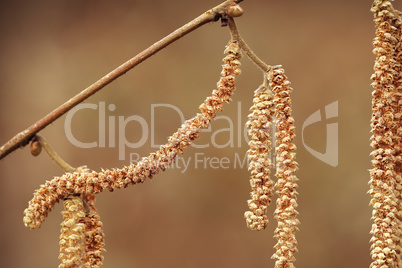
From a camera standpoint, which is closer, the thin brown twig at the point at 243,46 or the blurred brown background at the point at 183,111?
the thin brown twig at the point at 243,46

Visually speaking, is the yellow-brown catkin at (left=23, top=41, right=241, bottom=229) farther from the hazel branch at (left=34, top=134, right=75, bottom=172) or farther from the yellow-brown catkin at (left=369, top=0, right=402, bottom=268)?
the yellow-brown catkin at (left=369, top=0, right=402, bottom=268)

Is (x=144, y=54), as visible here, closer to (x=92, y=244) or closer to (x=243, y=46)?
(x=243, y=46)

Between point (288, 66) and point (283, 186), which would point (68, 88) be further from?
point (283, 186)

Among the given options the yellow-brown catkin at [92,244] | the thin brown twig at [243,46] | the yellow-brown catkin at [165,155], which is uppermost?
the thin brown twig at [243,46]

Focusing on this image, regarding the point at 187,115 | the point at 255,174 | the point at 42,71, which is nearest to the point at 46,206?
the point at 255,174

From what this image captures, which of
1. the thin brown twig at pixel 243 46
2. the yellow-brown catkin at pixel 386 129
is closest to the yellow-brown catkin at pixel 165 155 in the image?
the thin brown twig at pixel 243 46

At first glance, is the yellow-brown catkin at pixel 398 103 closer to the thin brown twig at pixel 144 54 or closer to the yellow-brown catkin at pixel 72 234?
the thin brown twig at pixel 144 54

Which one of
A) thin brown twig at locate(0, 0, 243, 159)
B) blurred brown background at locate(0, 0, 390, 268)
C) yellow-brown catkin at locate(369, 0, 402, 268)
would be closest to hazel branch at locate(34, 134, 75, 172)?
thin brown twig at locate(0, 0, 243, 159)
